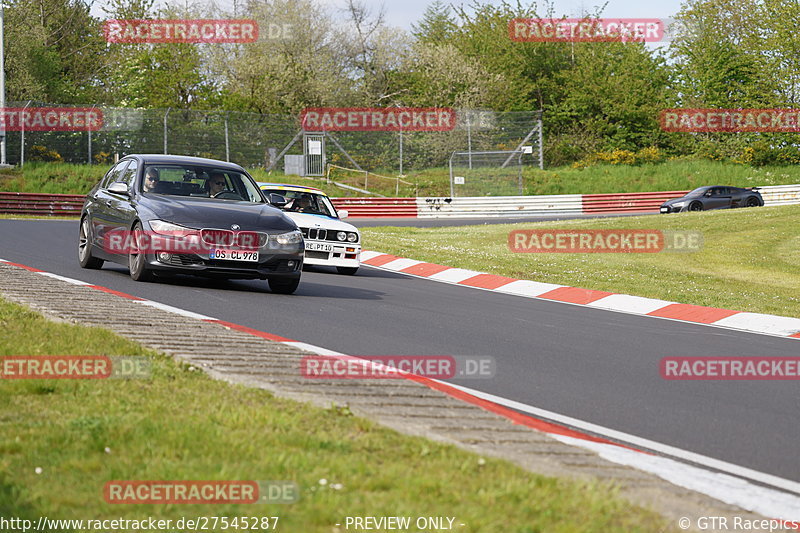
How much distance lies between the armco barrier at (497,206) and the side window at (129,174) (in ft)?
99.2

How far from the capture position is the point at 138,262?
12508 mm

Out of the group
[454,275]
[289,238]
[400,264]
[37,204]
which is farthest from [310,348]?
[37,204]

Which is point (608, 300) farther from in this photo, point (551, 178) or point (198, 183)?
point (551, 178)

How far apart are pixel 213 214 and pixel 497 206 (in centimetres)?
3449

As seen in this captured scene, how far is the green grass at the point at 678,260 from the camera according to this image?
56.4 feet

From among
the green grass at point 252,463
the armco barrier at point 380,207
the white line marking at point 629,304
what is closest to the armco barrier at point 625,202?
the armco barrier at point 380,207

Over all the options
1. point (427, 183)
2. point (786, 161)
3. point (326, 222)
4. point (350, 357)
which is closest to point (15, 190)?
point (427, 183)

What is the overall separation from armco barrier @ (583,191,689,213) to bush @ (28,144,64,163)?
77.6 feet

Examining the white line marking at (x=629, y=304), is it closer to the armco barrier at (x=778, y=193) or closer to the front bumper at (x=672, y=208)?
the front bumper at (x=672, y=208)

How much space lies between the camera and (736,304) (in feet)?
50.7

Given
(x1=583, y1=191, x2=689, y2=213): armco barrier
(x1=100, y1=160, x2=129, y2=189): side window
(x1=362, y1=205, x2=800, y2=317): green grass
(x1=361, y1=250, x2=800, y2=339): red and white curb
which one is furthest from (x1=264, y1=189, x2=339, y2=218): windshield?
(x1=583, y1=191, x2=689, y2=213): armco barrier

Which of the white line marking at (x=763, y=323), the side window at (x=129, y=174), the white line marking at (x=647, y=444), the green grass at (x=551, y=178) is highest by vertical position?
the green grass at (x=551, y=178)

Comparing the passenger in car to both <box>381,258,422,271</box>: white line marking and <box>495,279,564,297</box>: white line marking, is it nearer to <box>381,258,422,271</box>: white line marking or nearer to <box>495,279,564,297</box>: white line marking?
<box>495,279,564,297</box>: white line marking

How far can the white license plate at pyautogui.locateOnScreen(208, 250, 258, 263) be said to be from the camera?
12016 millimetres
